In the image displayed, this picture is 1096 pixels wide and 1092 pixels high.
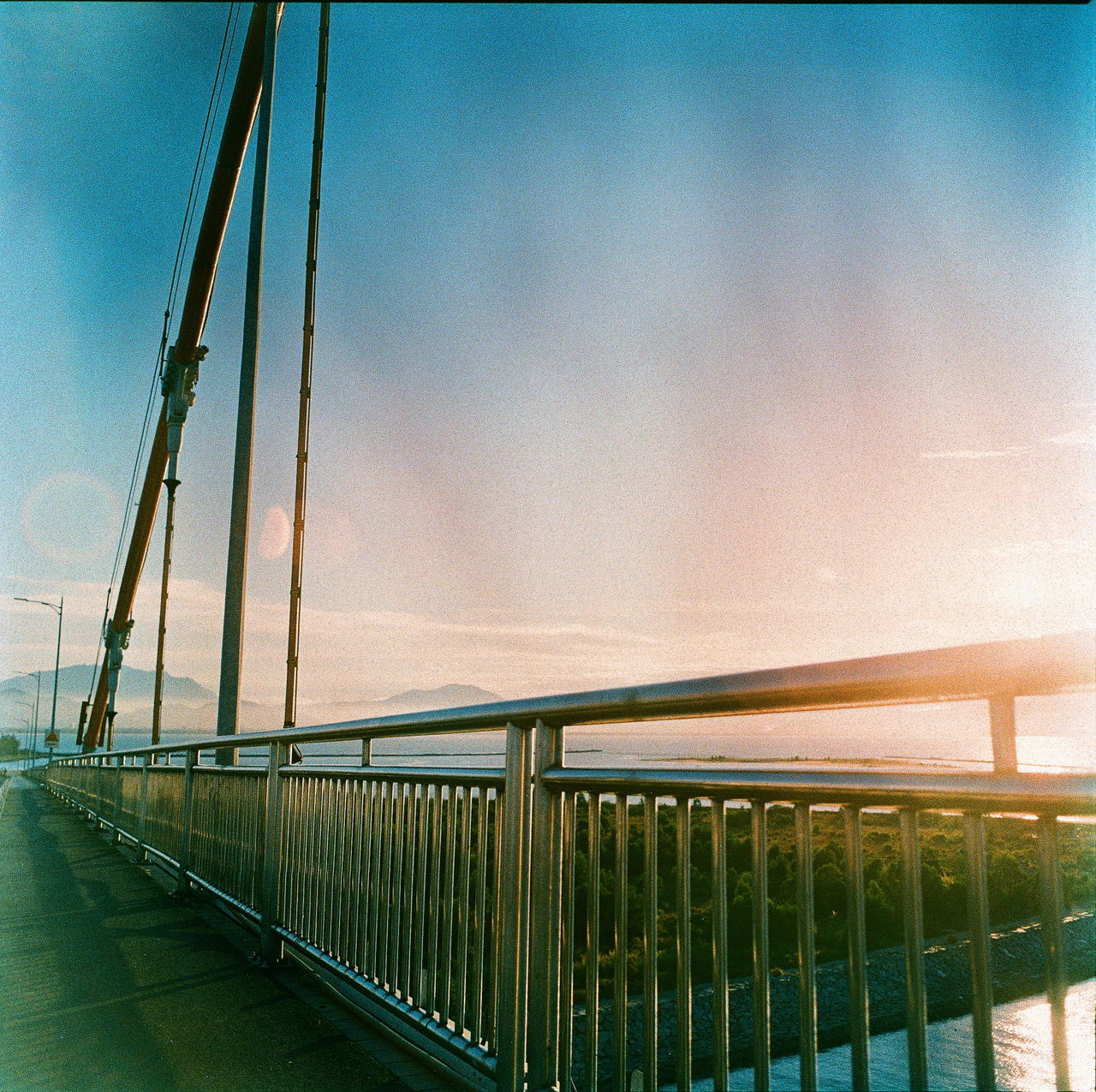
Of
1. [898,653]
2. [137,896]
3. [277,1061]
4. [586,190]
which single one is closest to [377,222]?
[586,190]

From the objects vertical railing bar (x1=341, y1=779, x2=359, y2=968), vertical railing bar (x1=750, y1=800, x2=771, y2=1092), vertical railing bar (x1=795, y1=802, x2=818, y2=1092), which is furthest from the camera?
vertical railing bar (x1=341, y1=779, x2=359, y2=968)

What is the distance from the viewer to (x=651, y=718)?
2182 mm

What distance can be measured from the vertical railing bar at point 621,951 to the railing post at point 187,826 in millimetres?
5670

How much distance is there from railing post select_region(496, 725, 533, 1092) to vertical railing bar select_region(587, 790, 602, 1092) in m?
0.26

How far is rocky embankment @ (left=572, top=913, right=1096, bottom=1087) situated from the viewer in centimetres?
195

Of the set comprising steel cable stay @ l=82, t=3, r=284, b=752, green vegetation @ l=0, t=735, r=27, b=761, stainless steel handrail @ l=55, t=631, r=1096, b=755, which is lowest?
green vegetation @ l=0, t=735, r=27, b=761

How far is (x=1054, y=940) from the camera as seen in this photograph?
53.8 inches

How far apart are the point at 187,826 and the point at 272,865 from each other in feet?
9.12

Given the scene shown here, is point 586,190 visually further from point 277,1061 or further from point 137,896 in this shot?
point 277,1061

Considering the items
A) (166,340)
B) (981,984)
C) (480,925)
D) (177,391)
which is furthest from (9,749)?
(981,984)

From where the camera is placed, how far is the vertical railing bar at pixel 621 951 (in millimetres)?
2205

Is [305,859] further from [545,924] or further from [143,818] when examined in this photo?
[143,818]

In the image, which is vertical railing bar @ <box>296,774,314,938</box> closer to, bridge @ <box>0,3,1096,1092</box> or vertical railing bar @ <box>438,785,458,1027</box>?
bridge @ <box>0,3,1096,1092</box>

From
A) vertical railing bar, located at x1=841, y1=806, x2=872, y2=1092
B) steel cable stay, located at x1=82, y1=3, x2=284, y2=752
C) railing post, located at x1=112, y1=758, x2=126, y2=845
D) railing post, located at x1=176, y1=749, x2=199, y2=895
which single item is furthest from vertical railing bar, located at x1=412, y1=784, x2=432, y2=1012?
steel cable stay, located at x1=82, y1=3, x2=284, y2=752
